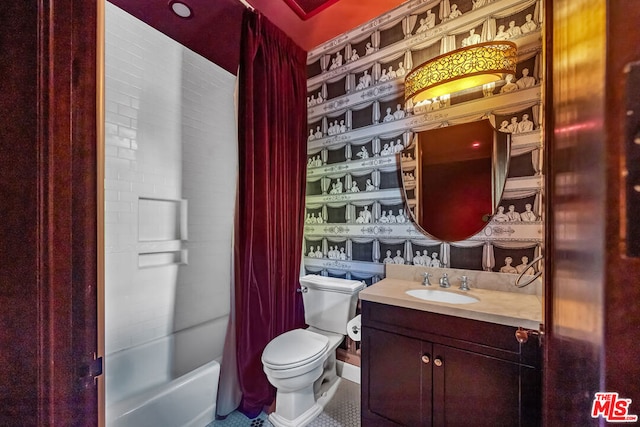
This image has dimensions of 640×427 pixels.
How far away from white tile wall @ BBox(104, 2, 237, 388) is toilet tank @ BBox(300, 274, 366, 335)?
2.68 feet

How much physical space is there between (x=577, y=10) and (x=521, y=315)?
108 cm

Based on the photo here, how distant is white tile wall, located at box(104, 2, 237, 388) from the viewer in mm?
1584

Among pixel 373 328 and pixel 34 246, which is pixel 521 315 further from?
pixel 34 246

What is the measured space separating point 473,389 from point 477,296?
1.42 feet

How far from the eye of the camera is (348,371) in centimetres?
193

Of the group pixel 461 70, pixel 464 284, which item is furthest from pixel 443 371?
pixel 461 70

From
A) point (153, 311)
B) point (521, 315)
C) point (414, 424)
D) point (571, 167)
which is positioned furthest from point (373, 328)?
point (153, 311)

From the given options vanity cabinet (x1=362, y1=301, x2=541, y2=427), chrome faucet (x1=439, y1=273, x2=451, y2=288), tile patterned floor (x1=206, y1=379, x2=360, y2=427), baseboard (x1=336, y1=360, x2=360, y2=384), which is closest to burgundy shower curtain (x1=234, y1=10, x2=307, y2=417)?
tile patterned floor (x1=206, y1=379, x2=360, y2=427)

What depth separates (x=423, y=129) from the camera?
168cm

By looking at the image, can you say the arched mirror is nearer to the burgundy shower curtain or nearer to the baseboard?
the burgundy shower curtain

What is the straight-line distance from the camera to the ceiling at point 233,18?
63.3 inches

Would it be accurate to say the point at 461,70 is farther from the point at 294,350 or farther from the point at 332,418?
the point at 332,418

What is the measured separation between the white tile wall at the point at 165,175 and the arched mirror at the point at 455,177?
5.33ft

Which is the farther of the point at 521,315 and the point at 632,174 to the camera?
the point at 521,315
